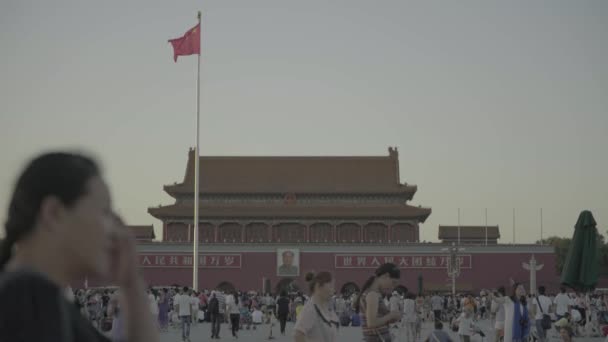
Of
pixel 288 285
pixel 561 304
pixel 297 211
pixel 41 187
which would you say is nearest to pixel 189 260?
pixel 288 285

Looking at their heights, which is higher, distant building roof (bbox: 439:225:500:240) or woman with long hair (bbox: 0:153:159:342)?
distant building roof (bbox: 439:225:500:240)

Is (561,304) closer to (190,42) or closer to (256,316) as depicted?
(256,316)

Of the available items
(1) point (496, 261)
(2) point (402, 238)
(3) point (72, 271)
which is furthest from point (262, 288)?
(3) point (72, 271)

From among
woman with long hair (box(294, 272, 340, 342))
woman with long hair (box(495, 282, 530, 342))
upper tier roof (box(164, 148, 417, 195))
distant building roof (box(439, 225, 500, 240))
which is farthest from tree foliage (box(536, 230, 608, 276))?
woman with long hair (box(294, 272, 340, 342))

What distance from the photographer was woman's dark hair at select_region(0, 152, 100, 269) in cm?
165

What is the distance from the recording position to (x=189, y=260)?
48.2m

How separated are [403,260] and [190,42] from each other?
20.1 m

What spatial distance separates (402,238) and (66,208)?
1983 inches

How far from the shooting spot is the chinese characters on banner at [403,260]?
4806 cm

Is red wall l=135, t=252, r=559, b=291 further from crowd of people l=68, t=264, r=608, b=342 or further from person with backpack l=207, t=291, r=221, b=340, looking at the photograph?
person with backpack l=207, t=291, r=221, b=340

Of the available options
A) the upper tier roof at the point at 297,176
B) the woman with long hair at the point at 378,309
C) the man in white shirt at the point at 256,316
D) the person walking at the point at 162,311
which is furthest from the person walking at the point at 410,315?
the upper tier roof at the point at 297,176

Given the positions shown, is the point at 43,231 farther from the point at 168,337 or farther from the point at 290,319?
the point at 290,319

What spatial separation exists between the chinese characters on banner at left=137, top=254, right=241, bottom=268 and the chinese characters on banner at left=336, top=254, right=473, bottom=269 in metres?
5.42

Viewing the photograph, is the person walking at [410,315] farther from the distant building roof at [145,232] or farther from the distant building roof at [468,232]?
the distant building roof at [468,232]
